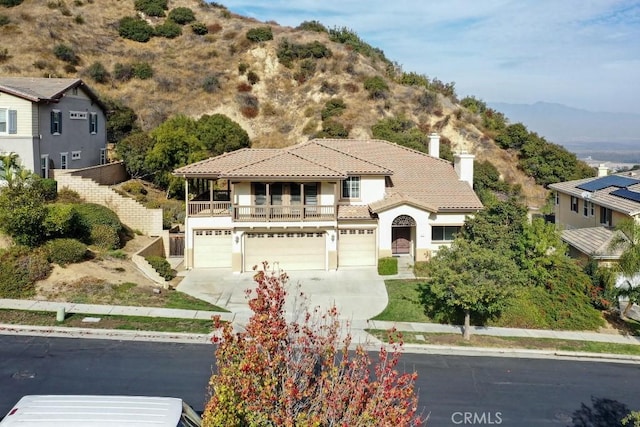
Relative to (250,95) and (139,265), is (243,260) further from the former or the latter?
(250,95)

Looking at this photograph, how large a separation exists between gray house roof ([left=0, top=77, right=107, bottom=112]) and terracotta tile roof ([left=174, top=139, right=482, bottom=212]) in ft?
37.3

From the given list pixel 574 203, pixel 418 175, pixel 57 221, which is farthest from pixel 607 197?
pixel 57 221

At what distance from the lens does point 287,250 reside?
29406 millimetres

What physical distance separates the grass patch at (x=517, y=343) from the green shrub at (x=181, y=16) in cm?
6665

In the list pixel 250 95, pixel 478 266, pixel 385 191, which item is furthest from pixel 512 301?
pixel 250 95

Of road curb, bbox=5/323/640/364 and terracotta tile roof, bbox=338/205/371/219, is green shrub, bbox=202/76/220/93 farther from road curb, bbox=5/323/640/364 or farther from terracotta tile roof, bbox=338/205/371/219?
road curb, bbox=5/323/640/364

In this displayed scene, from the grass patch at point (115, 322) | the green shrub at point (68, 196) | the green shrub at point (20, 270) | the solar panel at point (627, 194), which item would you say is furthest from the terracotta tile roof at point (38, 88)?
the solar panel at point (627, 194)

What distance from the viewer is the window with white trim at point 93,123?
40388 mm

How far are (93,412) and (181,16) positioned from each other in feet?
249

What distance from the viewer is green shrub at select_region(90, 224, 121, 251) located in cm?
2803

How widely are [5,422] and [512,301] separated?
19.8 metres

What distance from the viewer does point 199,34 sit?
73.5m

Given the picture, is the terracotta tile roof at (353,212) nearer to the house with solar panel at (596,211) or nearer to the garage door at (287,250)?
the garage door at (287,250)

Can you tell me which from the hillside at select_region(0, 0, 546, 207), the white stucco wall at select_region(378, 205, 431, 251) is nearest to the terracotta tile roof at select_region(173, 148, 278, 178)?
the white stucco wall at select_region(378, 205, 431, 251)
